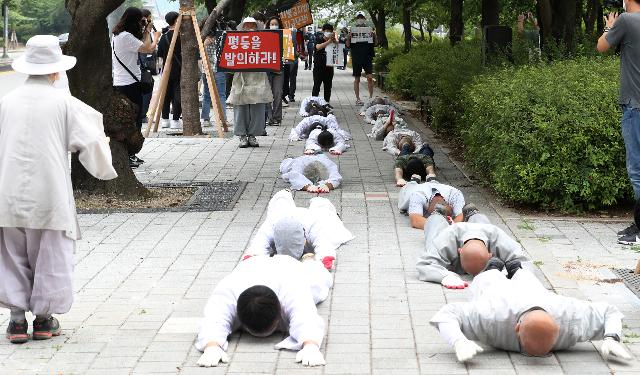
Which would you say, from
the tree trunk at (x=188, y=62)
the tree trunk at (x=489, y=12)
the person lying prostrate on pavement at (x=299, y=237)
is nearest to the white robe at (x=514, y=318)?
the person lying prostrate on pavement at (x=299, y=237)

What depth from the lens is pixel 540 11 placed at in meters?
16.9

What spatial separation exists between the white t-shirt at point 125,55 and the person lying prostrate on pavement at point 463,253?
7.06m

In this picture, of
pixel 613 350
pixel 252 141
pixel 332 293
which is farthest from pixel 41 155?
pixel 252 141

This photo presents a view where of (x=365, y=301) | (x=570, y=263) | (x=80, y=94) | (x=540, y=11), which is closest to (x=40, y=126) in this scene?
(x=365, y=301)

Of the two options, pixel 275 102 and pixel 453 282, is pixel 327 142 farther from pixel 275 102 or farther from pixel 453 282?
pixel 453 282

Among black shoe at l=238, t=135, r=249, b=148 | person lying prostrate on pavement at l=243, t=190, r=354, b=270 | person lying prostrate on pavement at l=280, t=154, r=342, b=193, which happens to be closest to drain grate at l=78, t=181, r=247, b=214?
person lying prostrate on pavement at l=280, t=154, r=342, b=193

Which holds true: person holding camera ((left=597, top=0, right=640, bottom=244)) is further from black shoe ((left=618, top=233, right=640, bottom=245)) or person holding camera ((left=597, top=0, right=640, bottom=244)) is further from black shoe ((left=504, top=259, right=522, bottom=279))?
black shoe ((left=504, top=259, right=522, bottom=279))

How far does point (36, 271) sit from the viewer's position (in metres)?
6.24

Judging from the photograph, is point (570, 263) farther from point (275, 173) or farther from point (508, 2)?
point (508, 2)

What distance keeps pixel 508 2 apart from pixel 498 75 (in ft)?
56.4

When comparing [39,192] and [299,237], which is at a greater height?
[39,192]

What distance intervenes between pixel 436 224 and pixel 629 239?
5.11 ft

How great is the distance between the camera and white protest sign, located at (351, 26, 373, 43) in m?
→ 22.9

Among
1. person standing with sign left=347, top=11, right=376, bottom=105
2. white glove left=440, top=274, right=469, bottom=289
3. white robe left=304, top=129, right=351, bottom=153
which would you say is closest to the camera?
white glove left=440, top=274, right=469, bottom=289
